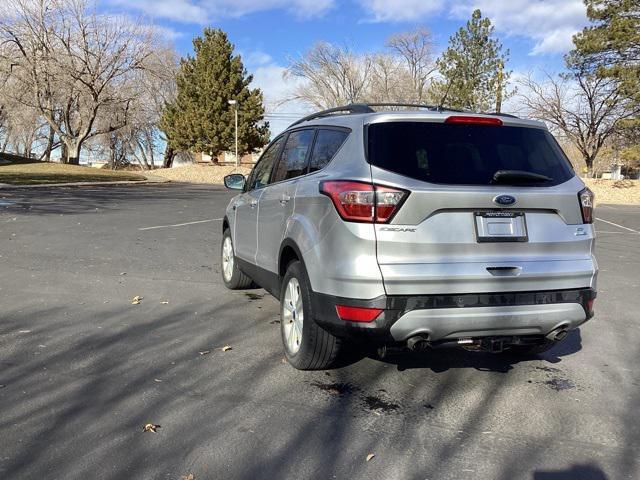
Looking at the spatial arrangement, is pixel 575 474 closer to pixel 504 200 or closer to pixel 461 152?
pixel 504 200

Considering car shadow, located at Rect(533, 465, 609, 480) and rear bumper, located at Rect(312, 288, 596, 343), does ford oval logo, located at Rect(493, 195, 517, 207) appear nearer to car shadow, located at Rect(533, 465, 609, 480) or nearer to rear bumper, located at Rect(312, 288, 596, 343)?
rear bumper, located at Rect(312, 288, 596, 343)

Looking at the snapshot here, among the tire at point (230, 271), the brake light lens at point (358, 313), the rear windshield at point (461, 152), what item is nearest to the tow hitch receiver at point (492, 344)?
the brake light lens at point (358, 313)

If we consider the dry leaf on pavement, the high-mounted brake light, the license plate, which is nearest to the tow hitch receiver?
the license plate

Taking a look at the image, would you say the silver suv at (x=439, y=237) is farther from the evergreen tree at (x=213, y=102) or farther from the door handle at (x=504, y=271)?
the evergreen tree at (x=213, y=102)

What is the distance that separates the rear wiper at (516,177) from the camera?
146 inches

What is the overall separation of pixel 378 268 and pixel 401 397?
3.25 feet

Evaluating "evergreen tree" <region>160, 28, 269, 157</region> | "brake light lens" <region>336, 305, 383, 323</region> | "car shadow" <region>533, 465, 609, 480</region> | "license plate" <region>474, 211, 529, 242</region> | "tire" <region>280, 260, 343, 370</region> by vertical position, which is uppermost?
"evergreen tree" <region>160, 28, 269, 157</region>

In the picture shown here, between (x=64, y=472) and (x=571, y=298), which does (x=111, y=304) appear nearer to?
(x=64, y=472)

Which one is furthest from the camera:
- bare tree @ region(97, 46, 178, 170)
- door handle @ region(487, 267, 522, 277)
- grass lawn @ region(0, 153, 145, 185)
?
bare tree @ region(97, 46, 178, 170)

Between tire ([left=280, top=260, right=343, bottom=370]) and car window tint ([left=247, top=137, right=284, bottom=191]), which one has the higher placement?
car window tint ([left=247, top=137, right=284, bottom=191])

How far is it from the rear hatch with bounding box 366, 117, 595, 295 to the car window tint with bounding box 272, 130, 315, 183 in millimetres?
973

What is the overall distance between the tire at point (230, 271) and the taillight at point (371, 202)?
119 inches

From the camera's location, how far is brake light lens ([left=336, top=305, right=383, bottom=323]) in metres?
3.48

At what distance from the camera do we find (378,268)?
346cm
